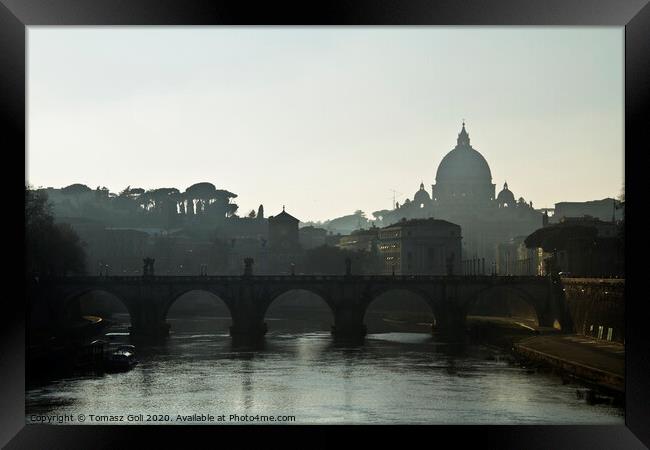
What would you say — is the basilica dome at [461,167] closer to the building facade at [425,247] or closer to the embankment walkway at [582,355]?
the building facade at [425,247]

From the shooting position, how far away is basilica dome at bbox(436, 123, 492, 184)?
345ft

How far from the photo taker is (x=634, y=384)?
39.9 feet

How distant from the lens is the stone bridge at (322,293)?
154 feet

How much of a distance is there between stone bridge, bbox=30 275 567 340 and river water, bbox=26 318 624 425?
274 inches

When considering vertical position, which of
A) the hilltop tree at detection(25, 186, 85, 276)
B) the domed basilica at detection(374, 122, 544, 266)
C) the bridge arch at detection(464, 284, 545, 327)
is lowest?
the bridge arch at detection(464, 284, 545, 327)

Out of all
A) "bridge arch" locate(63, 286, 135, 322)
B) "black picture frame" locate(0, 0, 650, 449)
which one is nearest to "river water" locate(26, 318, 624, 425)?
"bridge arch" locate(63, 286, 135, 322)

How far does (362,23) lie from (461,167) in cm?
9475

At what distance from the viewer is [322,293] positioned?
48.4 m

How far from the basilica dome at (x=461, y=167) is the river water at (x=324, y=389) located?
6610cm

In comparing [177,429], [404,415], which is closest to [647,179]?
[177,429]

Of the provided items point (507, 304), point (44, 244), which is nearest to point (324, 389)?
point (44, 244)

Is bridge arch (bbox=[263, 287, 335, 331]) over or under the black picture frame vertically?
under

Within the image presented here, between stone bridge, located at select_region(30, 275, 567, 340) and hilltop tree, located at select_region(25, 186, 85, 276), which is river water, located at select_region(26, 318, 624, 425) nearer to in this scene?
hilltop tree, located at select_region(25, 186, 85, 276)

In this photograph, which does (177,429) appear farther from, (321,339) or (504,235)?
(504,235)
